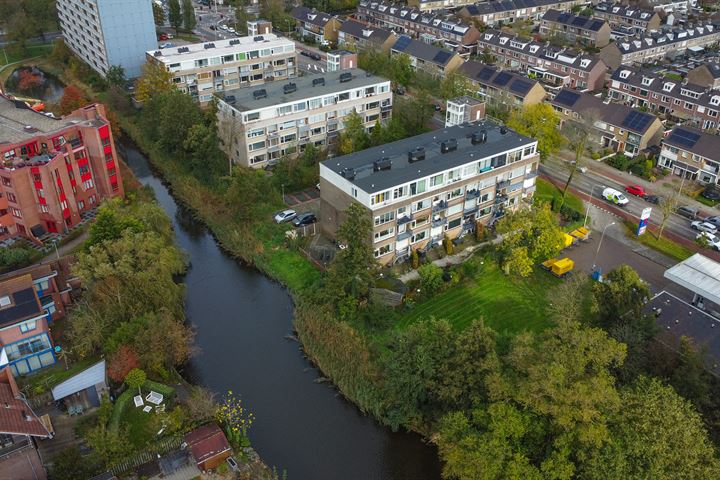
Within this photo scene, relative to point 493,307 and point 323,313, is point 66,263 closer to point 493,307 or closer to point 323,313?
point 323,313

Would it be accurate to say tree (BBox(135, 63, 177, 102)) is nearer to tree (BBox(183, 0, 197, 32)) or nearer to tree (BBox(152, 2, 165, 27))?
tree (BBox(183, 0, 197, 32))

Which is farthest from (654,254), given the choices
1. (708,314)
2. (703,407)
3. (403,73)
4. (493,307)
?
(403,73)

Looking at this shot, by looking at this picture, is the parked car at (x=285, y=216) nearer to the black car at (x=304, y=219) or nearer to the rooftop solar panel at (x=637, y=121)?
the black car at (x=304, y=219)

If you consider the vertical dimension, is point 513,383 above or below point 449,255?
above

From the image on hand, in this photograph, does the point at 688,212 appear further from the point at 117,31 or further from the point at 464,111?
the point at 117,31

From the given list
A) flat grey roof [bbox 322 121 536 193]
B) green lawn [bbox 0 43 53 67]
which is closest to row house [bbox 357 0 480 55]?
flat grey roof [bbox 322 121 536 193]

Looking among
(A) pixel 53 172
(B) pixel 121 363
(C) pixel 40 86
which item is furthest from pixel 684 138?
(C) pixel 40 86
